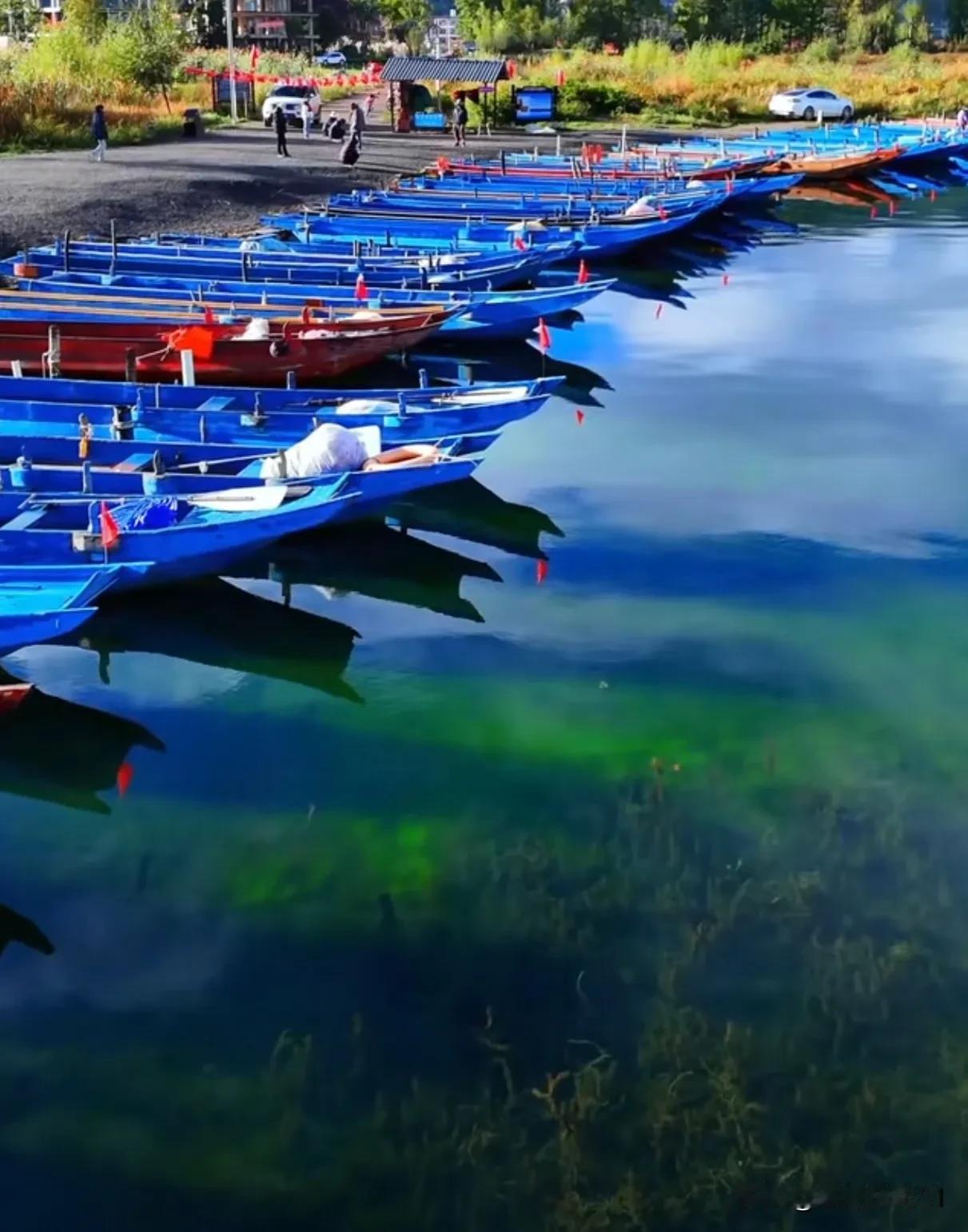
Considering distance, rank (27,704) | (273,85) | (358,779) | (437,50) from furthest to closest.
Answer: (437,50), (273,85), (27,704), (358,779)

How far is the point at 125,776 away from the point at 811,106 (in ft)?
176

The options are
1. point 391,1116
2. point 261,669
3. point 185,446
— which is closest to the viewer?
point 391,1116

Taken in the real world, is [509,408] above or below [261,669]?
above

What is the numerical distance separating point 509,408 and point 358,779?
670 centimetres

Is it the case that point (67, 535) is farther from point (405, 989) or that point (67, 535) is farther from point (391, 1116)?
point (391, 1116)

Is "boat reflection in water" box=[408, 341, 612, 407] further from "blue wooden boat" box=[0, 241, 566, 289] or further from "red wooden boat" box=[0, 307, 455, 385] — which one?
"red wooden boat" box=[0, 307, 455, 385]

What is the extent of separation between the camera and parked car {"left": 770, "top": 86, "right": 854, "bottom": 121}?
5747 centimetres

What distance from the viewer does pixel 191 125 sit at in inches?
1827

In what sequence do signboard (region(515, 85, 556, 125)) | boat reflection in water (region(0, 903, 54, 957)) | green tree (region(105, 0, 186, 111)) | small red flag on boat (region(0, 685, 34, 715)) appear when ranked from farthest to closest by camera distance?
signboard (region(515, 85, 556, 125)) → green tree (region(105, 0, 186, 111)) → small red flag on boat (region(0, 685, 34, 715)) → boat reflection in water (region(0, 903, 54, 957))

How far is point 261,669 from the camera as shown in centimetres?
1329

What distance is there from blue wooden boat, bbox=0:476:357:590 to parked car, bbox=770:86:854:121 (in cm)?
4983

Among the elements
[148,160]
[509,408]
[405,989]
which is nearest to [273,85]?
[148,160]

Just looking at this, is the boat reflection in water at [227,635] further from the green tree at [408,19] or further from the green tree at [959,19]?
the green tree at [959,19]

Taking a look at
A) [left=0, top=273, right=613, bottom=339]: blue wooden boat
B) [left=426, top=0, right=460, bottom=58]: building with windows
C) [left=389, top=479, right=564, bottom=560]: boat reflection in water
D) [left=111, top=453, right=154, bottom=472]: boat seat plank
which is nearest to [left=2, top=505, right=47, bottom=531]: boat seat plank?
[left=111, top=453, right=154, bottom=472]: boat seat plank
